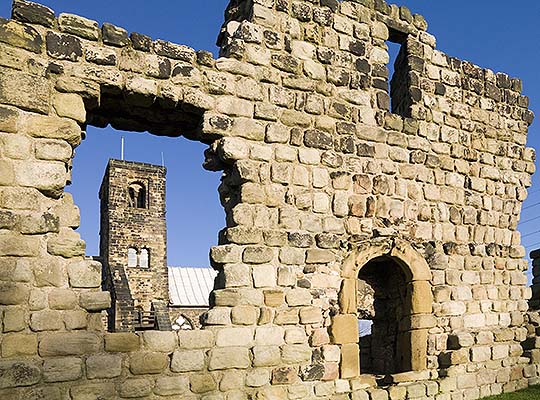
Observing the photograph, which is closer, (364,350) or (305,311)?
(305,311)

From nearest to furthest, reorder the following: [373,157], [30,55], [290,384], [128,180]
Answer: [30,55] → [290,384] → [373,157] → [128,180]

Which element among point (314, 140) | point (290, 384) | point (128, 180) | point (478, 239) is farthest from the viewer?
point (128, 180)

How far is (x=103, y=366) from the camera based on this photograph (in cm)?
542

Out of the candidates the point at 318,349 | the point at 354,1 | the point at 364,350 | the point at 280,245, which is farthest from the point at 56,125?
the point at 364,350

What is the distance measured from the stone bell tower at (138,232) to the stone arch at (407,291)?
2136 centimetres

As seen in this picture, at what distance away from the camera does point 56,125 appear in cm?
564

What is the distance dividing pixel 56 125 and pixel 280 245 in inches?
113

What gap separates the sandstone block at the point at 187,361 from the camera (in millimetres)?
5762

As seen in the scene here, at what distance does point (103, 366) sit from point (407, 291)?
14.2 feet

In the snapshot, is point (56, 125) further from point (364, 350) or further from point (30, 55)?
point (364, 350)

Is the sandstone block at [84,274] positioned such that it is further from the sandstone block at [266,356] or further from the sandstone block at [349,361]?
the sandstone block at [349,361]

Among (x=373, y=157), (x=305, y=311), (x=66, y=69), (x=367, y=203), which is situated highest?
(x=66, y=69)

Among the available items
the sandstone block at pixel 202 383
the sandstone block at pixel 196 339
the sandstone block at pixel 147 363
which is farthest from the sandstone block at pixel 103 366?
the sandstone block at pixel 202 383

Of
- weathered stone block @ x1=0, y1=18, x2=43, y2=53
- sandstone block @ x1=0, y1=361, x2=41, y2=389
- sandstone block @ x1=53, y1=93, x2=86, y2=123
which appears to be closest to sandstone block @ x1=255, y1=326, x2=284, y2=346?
sandstone block @ x1=0, y1=361, x2=41, y2=389
